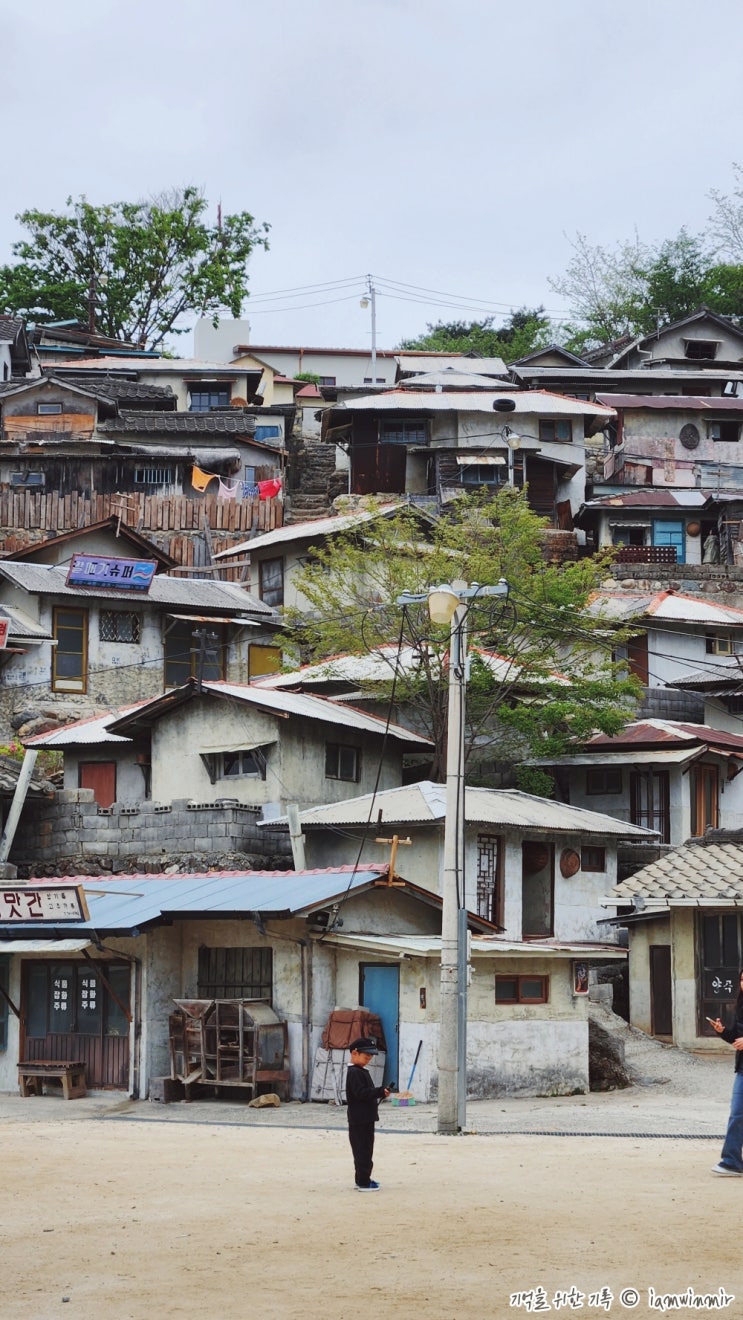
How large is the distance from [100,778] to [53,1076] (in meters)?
12.1

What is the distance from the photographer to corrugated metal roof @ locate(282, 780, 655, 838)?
1247 inches

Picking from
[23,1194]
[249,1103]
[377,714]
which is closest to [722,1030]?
[23,1194]

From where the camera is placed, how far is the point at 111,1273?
11.2 metres

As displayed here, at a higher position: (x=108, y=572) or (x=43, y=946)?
(x=108, y=572)

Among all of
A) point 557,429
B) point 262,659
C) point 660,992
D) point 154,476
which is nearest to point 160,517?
point 154,476

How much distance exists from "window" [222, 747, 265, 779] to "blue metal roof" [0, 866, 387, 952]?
17.9 feet

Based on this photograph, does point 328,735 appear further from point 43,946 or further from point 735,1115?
point 735,1115

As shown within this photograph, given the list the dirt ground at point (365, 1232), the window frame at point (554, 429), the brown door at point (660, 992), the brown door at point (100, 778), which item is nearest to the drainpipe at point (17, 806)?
the brown door at point (100, 778)

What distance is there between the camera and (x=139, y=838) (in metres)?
33.5

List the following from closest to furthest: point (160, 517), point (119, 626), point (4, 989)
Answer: point (4, 989), point (119, 626), point (160, 517)

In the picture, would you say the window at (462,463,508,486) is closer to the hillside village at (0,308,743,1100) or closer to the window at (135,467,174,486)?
the hillside village at (0,308,743,1100)

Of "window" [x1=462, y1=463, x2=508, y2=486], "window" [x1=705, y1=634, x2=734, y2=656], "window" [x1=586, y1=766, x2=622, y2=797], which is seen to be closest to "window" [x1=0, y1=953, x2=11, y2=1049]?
"window" [x1=586, y1=766, x2=622, y2=797]

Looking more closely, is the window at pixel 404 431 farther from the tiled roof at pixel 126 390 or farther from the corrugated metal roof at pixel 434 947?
the corrugated metal roof at pixel 434 947

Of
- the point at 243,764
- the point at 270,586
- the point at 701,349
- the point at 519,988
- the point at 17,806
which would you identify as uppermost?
the point at 701,349
